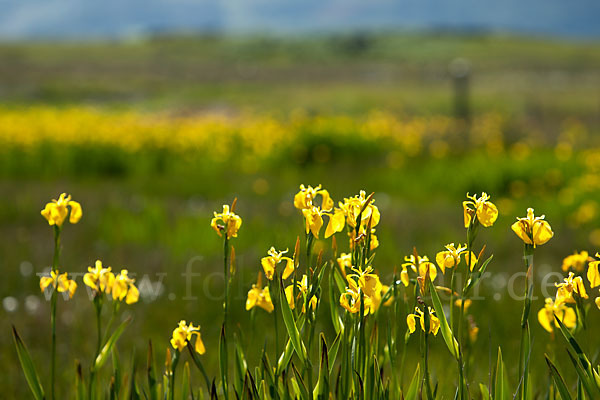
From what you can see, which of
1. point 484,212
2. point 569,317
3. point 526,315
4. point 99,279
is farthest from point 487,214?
point 99,279

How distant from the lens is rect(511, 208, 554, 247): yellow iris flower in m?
1.28

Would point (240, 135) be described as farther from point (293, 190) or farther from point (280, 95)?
point (280, 95)

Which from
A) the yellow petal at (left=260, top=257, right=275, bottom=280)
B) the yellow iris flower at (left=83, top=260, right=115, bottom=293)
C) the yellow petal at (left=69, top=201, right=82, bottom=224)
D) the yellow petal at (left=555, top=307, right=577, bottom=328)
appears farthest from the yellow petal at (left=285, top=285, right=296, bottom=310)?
the yellow petal at (left=555, top=307, right=577, bottom=328)

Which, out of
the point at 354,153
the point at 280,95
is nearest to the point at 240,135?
the point at 354,153

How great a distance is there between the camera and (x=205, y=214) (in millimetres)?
5793

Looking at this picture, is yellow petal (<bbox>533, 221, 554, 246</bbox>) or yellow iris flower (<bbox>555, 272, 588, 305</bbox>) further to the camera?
yellow iris flower (<bbox>555, 272, 588, 305</bbox>)

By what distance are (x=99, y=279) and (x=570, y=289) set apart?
1120mm

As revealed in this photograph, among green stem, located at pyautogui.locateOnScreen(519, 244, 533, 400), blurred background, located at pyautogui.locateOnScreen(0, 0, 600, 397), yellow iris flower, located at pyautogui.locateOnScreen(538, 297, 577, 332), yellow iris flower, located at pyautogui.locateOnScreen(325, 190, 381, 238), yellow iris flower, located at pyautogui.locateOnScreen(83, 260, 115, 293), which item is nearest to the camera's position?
green stem, located at pyautogui.locateOnScreen(519, 244, 533, 400)

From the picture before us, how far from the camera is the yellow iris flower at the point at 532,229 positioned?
4.19ft

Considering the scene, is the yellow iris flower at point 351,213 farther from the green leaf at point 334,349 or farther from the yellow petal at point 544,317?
the yellow petal at point 544,317

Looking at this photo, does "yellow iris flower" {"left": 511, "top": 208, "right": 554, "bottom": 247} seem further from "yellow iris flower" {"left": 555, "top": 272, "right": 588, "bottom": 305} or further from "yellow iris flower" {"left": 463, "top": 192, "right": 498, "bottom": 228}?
"yellow iris flower" {"left": 555, "top": 272, "right": 588, "bottom": 305}

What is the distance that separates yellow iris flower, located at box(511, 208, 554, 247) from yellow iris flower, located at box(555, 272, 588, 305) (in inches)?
6.3

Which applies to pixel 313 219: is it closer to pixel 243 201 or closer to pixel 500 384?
pixel 500 384

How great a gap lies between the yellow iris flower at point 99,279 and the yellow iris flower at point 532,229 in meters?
0.96
